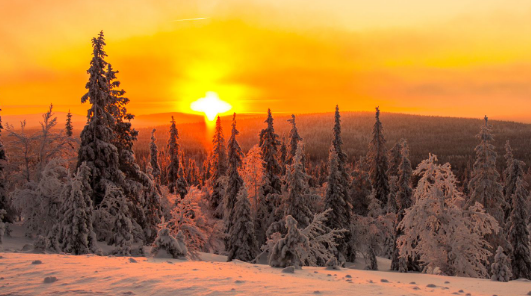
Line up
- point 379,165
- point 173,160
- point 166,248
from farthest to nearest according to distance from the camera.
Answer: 1. point 173,160
2. point 379,165
3. point 166,248

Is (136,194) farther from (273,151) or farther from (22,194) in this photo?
(273,151)

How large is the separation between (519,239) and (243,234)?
89.6 feet

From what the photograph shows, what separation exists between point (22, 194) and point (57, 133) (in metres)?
8.40

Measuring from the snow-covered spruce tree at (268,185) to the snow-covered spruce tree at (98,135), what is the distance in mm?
15229

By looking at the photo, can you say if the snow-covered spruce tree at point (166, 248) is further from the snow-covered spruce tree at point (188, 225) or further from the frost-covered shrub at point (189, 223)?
the snow-covered spruce tree at point (188, 225)

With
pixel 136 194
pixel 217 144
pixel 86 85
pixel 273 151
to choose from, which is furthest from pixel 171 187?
pixel 86 85

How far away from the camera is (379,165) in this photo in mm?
48000

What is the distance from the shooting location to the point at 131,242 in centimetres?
2211

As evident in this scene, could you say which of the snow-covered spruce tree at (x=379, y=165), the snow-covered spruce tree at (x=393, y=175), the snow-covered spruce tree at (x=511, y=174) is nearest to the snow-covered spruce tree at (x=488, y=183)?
the snow-covered spruce tree at (x=511, y=174)

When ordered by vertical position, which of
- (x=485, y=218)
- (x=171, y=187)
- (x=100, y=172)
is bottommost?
(x=171, y=187)

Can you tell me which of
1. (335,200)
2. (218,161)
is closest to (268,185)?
(335,200)

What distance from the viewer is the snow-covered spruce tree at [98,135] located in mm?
23438

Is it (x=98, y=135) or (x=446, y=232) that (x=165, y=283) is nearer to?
(x=446, y=232)

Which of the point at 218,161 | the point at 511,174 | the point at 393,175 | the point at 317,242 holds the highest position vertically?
the point at 511,174
